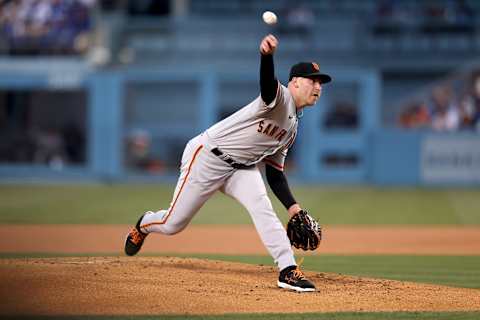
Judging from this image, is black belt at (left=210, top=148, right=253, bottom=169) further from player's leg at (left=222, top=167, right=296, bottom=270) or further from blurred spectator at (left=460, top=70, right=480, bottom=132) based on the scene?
blurred spectator at (left=460, top=70, right=480, bottom=132)

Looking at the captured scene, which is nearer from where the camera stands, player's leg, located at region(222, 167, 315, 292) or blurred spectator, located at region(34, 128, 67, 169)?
player's leg, located at region(222, 167, 315, 292)

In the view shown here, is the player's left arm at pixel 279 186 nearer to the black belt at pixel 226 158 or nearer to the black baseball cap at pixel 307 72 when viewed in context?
the black belt at pixel 226 158

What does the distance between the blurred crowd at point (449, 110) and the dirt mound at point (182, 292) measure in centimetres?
1401

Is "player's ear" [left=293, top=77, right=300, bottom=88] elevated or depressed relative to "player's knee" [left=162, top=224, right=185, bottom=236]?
elevated

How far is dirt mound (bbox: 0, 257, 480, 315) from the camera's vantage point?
543 cm

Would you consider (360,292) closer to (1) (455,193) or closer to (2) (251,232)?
(2) (251,232)

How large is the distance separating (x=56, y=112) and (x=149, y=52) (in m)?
2.94

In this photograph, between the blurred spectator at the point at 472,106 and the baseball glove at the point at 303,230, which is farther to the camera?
the blurred spectator at the point at 472,106

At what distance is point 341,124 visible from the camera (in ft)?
68.3

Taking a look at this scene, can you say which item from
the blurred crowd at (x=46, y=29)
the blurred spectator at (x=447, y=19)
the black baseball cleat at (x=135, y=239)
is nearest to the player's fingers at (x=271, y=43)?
the black baseball cleat at (x=135, y=239)

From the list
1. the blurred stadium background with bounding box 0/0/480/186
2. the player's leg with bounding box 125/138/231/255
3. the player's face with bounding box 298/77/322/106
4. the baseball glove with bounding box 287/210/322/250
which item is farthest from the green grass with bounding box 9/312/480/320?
the blurred stadium background with bounding box 0/0/480/186

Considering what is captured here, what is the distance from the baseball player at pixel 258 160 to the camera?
6023mm

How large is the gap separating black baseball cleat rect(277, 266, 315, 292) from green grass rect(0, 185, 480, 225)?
6.41m

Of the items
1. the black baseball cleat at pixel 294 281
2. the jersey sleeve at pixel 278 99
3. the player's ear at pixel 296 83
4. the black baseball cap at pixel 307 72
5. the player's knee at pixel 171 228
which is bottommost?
the black baseball cleat at pixel 294 281
